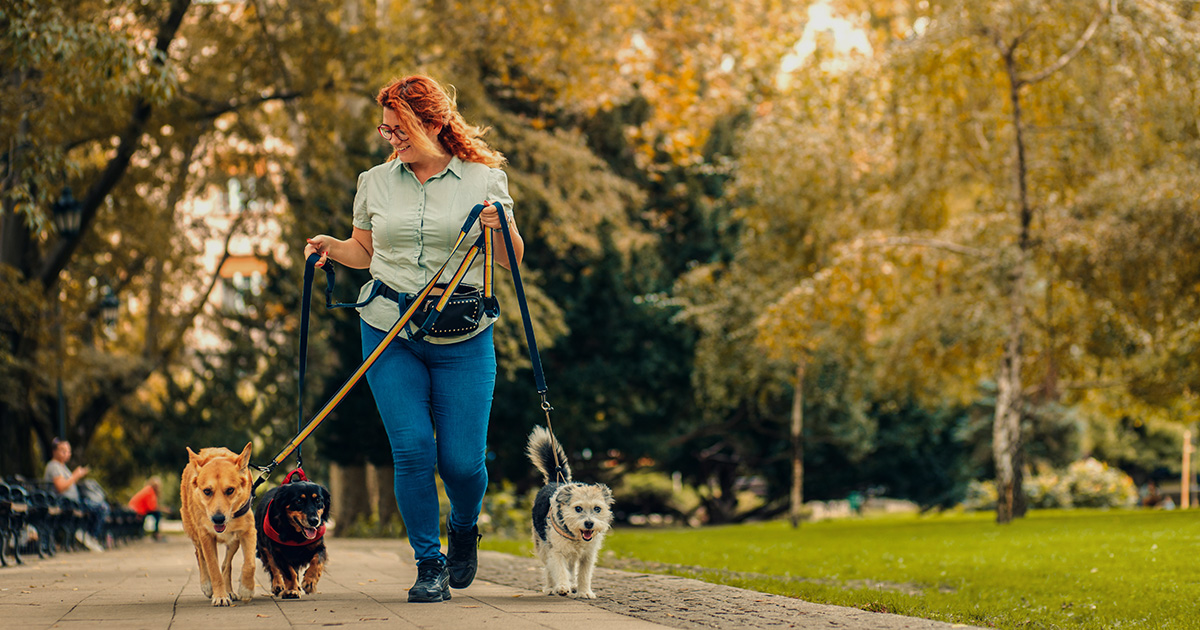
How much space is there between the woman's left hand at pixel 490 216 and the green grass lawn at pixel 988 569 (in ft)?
9.36

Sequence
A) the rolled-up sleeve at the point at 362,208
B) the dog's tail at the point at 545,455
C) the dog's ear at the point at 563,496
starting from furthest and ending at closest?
the dog's tail at the point at 545,455 → the dog's ear at the point at 563,496 → the rolled-up sleeve at the point at 362,208

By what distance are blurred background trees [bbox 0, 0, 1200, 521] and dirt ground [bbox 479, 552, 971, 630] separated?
7.82 meters

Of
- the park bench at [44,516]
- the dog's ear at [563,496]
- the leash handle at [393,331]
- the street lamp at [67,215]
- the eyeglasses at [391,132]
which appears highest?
the street lamp at [67,215]

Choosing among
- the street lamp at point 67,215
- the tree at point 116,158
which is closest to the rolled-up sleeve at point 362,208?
the tree at point 116,158

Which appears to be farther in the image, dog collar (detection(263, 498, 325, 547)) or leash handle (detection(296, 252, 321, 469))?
dog collar (detection(263, 498, 325, 547))

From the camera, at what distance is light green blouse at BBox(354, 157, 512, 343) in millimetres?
5570

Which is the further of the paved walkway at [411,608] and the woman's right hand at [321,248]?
the woman's right hand at [321,248]

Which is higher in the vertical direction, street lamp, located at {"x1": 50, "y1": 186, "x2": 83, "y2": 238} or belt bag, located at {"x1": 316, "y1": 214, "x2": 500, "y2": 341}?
street lamp, located at {"x1": 50, "y1": 186, "x2": 83, "y2": 238}

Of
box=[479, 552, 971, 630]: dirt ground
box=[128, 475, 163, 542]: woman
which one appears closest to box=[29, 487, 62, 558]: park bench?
box=[479, 552, 971, 630]: dirt ground

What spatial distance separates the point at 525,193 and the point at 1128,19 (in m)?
8.88

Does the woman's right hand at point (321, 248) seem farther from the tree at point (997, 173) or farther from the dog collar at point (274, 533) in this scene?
the tree at point (997, 173)

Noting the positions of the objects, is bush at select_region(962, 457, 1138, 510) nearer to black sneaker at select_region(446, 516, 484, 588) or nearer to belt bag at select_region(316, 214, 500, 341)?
black sneaker at select_region(446, 516, 484, 588)

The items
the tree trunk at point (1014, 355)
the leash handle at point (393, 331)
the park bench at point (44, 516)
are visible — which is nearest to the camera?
the leash handle at point (393, 331)

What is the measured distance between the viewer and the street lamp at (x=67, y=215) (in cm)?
1598
